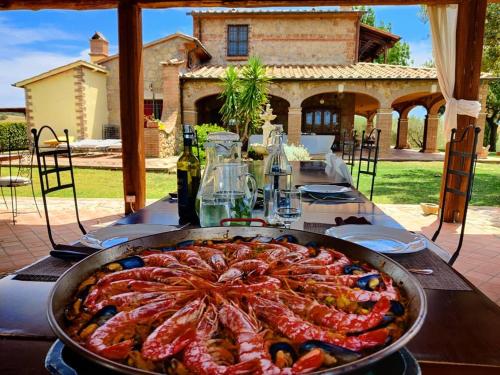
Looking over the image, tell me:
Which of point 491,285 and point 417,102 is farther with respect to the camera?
point 417,102

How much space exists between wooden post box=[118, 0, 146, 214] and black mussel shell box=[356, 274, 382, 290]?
3978 millimetres

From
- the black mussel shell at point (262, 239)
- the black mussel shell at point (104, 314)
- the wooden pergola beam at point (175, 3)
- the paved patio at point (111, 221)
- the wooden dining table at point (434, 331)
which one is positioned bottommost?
the paved patio at point (111, 221)

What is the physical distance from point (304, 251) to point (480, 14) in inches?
178

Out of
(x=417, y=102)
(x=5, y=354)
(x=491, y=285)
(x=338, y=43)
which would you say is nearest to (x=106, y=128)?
(x=338, y=43)

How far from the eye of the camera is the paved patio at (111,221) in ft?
10.3

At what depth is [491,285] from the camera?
2830 mm

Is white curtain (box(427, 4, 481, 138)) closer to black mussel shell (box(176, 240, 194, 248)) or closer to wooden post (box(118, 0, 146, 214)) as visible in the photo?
wooden post (box(118, 0, 146, 214))

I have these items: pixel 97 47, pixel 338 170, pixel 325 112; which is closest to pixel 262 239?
pixel 338 170

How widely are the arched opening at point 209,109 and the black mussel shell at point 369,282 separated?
14166mm

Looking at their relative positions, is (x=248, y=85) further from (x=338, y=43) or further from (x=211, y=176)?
(x=211, y=176)

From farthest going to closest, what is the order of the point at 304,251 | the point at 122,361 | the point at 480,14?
the point at 480,14 < the point at 304,251 < the point at 122,361

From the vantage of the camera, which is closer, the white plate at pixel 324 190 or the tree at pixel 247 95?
the white plate at pixel 324 190

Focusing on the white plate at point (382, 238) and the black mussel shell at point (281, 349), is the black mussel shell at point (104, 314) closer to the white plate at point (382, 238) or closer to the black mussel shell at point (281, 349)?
the black mussel shell at point (281, 349)

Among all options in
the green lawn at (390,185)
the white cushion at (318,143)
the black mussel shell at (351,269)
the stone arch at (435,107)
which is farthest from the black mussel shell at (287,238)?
the stone arch at (435,107)
